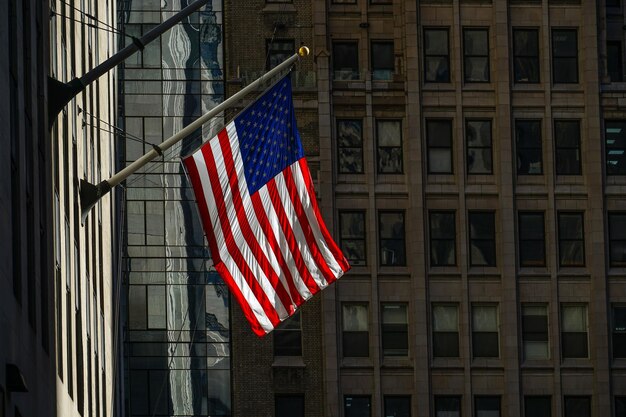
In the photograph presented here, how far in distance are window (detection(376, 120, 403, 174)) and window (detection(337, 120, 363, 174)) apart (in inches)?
31.1

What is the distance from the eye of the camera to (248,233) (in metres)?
35.0

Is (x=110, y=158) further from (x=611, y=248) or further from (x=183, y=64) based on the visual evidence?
(x=611, y=248)

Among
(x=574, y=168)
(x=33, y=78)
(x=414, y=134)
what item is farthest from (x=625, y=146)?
(x=33, y=78)

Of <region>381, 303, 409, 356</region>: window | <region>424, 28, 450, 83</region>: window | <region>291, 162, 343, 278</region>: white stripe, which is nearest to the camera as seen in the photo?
<region>291, 162, 343, 278</region>: white stripe

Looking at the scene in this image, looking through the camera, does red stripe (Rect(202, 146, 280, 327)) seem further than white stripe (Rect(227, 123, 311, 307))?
No

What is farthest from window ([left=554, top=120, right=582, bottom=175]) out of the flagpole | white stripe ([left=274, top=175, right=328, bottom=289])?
white stripe ([left=274, top=175, right=328, bottom=289])

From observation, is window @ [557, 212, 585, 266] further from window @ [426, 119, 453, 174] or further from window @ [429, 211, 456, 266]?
window @ [426, 119, 453, 174]


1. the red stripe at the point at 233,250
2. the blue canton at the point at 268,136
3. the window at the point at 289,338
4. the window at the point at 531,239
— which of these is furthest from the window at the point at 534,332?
the red stripe at the point at 233,250

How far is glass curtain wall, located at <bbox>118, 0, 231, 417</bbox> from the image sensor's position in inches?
2717

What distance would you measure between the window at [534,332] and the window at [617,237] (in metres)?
3.49

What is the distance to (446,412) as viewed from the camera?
71.3 meters

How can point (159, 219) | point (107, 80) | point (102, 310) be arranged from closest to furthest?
point (102, 310)
point (107, 80)
point (159, 219)

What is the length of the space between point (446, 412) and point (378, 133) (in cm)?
1059

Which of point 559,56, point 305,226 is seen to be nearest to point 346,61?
point 559,56
